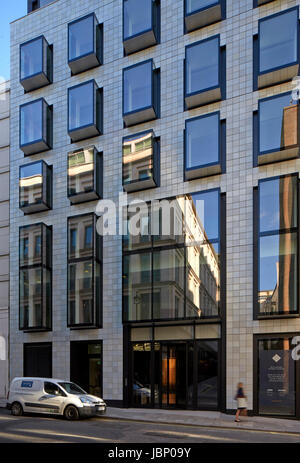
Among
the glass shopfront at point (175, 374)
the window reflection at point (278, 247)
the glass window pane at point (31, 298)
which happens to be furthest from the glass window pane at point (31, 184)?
the window reflection at point (278, 247)

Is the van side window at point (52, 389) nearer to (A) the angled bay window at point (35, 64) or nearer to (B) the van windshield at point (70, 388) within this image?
(B) the van windshield at point (70, 388)

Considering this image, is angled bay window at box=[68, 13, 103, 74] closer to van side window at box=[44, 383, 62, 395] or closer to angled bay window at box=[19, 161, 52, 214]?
angled bay window at box=[19, 161, 52, 214]

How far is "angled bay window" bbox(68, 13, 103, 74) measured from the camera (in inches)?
1080

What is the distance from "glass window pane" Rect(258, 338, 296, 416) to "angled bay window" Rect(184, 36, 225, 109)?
11961 millimetres

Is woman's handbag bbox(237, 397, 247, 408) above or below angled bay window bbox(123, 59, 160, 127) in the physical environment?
below

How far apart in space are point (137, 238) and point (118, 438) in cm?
1181

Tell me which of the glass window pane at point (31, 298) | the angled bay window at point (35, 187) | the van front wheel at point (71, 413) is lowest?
the van front wheel at point (71, 413)

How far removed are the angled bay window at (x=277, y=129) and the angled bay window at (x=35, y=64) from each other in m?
14.2

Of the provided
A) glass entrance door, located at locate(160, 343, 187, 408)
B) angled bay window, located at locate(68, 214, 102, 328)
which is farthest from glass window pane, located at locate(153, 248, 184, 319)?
angled bay window, located at locate(68, 214, 102, 328)

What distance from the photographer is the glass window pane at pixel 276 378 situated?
20031mm

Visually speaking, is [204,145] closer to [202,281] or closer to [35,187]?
[202,281]

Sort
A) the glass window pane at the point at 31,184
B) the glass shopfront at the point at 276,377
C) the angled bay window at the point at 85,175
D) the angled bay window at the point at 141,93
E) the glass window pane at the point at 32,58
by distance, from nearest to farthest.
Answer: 1. the glass shopfront at the point at 276,377
2. the angled bay window at the point at 141,93
3. the angled bay window at the point at 85,175
4. the glass window pane at the point at 31,184
5. the glass window pane at the point at 32,58

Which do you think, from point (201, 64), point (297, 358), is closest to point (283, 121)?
point (201, 64)

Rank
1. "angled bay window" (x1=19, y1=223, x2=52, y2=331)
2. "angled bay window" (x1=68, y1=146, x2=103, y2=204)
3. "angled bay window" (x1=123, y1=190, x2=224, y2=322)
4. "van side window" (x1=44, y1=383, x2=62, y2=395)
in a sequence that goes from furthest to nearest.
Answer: "angled bay window" (x1=19, y1=223, x2=52, y2=331) → "angled bay window" (x1=68, y1=146, x2=103, y2=204) → "angled bay window" (x1=123, y1=190, x2=224, y2=322) → "van side window" (x1=44, y1=383, x2=62, y2=395)
